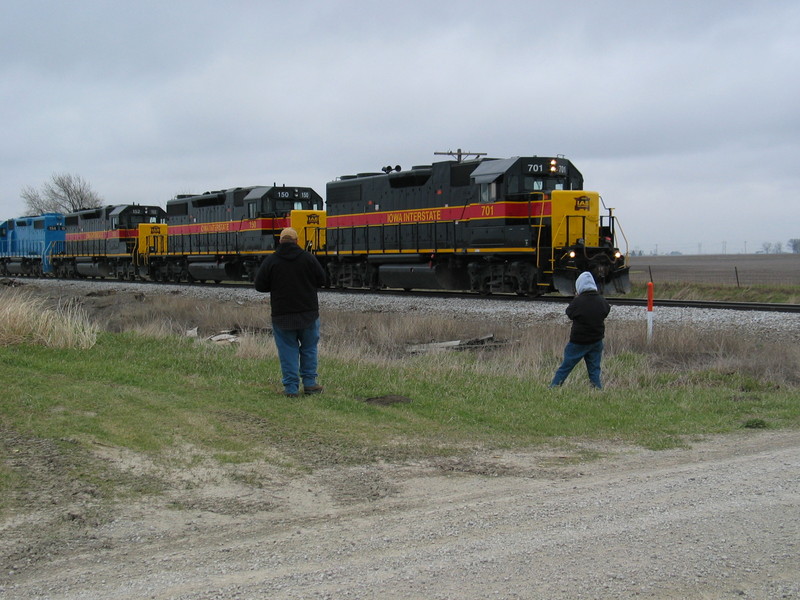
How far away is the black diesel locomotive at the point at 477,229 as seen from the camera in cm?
1945

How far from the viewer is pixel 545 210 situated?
19.6 metres

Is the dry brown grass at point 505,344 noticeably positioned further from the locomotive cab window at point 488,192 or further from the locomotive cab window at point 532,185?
the locomotive cab window at point 532,185

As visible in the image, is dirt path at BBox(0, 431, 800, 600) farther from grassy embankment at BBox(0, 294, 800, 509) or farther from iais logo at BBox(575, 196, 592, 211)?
iais logo at BBox(575, 196, 592, 211)

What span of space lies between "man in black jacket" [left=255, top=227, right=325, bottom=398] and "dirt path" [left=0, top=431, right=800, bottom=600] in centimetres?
260

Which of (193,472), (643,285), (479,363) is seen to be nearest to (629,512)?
(193,472)

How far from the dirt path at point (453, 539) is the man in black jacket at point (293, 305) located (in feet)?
8.53

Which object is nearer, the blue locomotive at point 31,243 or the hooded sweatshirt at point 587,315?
the hooded sweatshirt at point 587,315

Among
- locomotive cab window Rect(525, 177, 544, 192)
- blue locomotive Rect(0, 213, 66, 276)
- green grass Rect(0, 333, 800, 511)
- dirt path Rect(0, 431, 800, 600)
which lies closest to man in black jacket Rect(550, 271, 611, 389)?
green grass Rect(0, 333, 800, 511)

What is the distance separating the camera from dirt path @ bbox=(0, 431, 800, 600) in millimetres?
3604

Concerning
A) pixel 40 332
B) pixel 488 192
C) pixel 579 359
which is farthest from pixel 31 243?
pixel 579 359

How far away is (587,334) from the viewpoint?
9188mm

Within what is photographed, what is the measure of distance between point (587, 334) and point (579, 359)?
0.33 metres

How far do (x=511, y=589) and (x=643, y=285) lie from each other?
2646 centimetres

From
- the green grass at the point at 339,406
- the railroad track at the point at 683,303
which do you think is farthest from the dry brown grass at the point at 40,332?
the railroad track at the point at 683,303
